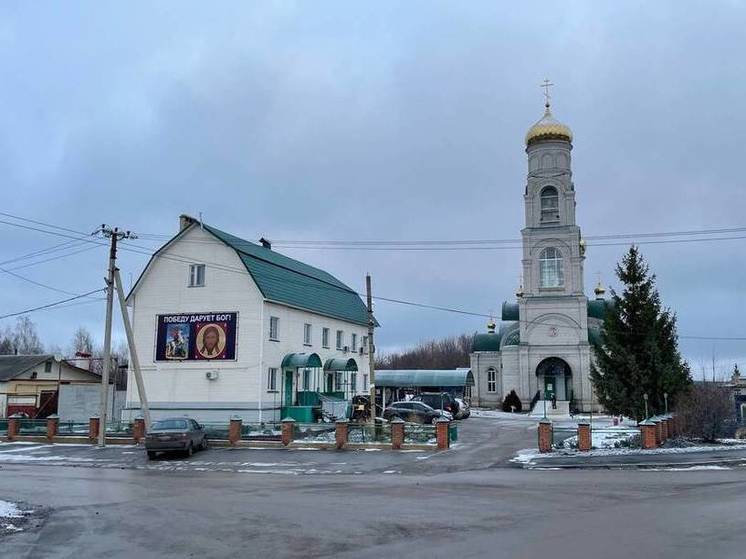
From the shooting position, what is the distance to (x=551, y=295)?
5600 centimetres

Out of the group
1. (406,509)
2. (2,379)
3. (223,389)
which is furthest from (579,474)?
(2,379)

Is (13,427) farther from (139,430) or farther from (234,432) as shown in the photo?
(234,432)

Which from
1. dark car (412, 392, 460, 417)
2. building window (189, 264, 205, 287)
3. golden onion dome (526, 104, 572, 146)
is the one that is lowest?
dark car (412, 392, 460, 417)

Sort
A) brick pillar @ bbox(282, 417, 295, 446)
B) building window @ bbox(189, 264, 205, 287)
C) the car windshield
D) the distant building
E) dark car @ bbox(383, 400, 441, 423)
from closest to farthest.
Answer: the car windshield
brick pillar @ bbox(282, 417, 295, 446)
building window @ bbox(189, 264, 205, 287)
dark car @ bbox(383, 400, 441, 423)
the distant building

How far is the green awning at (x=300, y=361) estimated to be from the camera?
3712 centimetres

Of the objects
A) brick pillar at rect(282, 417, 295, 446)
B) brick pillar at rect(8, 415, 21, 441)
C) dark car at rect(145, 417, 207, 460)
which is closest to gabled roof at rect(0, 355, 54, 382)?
brick pillar at rect(8, 415, 21, 441)

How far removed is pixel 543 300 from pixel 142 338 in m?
30.9

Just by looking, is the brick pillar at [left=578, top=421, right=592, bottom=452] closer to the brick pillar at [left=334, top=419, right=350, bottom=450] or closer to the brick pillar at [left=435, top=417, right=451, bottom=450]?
the brick pillar at [left=435, top=417, right=451, bottom=450]

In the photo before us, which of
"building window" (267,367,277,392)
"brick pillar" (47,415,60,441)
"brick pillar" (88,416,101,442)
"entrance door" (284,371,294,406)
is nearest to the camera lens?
"brick pillar" (88,416,101,442)

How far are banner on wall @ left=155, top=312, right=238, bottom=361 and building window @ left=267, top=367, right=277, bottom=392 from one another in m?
2.05

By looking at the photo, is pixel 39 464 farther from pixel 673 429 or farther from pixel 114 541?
pixel 673 429

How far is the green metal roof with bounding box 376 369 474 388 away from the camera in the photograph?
200ft

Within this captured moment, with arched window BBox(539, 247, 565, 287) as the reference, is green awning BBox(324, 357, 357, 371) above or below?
below

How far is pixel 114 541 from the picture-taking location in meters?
11.0
